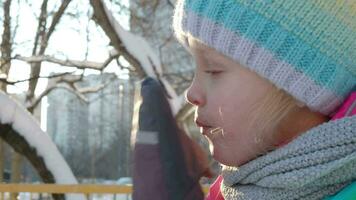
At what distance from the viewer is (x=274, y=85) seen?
1139 mm

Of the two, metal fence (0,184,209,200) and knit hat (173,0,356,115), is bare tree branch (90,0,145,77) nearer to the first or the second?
metal fence (0,184,209,200)

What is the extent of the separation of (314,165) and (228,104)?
186 millimetres

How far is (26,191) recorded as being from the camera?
181 inches

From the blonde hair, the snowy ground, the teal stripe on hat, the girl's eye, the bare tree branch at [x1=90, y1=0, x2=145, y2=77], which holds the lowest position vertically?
the snowy ground

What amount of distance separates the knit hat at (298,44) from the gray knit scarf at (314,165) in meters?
0.07

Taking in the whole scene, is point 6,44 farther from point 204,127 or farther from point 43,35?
point 204,127

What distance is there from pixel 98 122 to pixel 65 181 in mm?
23639

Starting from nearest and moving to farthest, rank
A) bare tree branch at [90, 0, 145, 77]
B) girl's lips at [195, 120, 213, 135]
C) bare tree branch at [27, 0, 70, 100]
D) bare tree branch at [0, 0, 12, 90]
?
girl's lips at [195, 120, 213, 135]
bare tree branch at [90, 0, 145, 77]
bare tree branch at [0, 0, 12, 90]
bare tree branch at [27, 0, 70, 100]

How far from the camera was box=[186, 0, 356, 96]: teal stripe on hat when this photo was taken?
1.12 metres

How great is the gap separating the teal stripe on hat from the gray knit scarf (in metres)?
0.09

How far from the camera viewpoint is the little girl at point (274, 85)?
111 cm

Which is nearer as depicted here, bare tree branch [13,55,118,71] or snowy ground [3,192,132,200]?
snowy ground [3,192,132,200]

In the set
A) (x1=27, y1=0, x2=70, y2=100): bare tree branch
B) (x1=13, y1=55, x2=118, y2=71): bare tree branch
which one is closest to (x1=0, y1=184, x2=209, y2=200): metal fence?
(x1=13, y1=55, x2=118, y2=71): bare tree branch

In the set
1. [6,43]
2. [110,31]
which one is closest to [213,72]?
[110,31]
